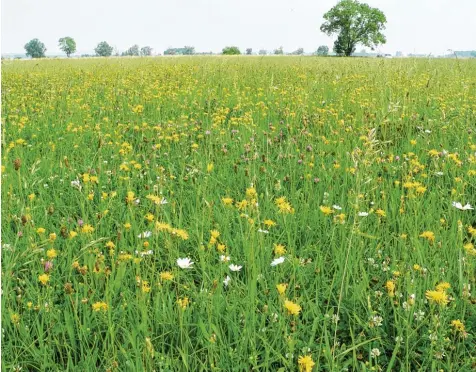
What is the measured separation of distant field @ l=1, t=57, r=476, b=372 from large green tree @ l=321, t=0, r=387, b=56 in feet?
175

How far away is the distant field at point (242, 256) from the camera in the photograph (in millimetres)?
1562

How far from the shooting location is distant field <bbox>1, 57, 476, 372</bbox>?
1.56m

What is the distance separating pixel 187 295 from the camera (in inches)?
75.2

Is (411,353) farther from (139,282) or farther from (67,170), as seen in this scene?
(67,170)

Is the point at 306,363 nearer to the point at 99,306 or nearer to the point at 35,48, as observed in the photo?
the point at 99,306

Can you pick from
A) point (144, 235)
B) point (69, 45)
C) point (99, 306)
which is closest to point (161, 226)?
point (144, 235)

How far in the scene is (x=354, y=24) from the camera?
55281 mm

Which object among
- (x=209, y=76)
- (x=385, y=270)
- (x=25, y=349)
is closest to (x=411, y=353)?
(x=385, y=270)

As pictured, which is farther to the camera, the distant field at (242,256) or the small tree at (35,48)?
the small tree at (35,48)

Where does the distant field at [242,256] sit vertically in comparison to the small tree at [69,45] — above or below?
below

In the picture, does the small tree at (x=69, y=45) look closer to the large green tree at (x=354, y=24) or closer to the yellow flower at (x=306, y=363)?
the large green tree at (x=354, y=24)

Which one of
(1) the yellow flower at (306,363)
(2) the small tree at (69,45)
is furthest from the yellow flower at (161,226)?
(2) the small tree at (69,45)

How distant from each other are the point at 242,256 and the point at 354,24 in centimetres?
5845

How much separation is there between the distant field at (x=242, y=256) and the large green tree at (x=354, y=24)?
53.5m
